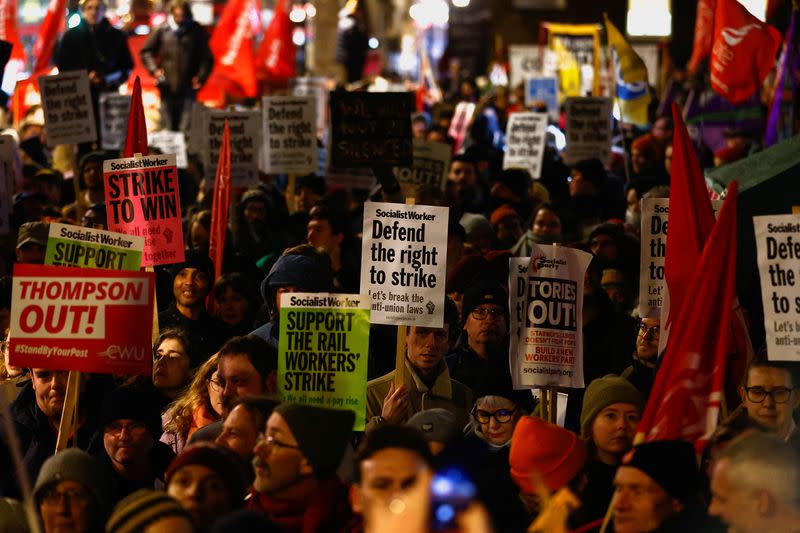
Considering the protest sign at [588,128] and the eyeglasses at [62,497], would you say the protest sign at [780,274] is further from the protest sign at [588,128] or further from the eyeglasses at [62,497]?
→ the protest sign at [588,128]

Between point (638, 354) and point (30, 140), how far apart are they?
10858mm

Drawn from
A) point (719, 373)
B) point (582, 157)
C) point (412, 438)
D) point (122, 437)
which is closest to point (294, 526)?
point (412, 438)

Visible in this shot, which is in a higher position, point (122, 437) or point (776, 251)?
point (776, 251)

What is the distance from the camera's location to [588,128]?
15.5 metres

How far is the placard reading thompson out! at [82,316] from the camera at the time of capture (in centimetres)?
739

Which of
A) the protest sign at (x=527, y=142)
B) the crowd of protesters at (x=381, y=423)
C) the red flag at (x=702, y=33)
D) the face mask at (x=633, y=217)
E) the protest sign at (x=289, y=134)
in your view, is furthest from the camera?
the red flag at (x=702, y=33)

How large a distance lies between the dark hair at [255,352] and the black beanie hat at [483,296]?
1566 millimetres

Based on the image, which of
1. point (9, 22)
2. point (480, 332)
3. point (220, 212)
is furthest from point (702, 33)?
point (480, 332)

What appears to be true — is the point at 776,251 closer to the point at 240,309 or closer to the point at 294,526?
the point at 294,526

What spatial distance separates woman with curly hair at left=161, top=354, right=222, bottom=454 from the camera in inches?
304

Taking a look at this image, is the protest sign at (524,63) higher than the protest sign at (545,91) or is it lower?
higher

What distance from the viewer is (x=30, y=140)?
1764 cm

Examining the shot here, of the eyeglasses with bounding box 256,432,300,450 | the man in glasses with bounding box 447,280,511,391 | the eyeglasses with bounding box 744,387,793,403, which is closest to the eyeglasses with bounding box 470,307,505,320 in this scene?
the man in glasses with bounding box 447,280,511,391

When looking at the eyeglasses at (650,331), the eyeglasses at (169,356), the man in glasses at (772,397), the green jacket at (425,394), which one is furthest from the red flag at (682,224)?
the eyeglasses at (169,356)
